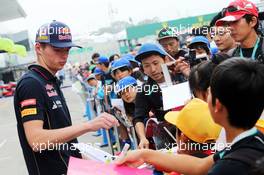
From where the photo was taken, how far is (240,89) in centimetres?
144

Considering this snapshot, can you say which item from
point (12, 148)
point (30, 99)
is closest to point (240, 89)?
point (30, 99)

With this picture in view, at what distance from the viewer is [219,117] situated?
1551 millimetres

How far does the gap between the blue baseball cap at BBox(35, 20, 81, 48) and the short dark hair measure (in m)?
1.11

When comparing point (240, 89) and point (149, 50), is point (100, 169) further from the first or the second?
point (149, 50)

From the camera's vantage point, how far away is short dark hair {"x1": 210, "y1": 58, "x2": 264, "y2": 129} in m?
1.44

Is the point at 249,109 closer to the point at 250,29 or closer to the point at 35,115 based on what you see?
the point at 35,115

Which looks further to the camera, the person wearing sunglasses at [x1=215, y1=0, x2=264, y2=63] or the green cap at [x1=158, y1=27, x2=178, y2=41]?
the green cap at [x1=158, y1=27, x2=178, y2=41]

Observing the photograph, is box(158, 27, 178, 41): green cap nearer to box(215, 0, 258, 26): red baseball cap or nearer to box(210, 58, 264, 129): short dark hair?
box(215, 0, 258, 26): red baseball cap

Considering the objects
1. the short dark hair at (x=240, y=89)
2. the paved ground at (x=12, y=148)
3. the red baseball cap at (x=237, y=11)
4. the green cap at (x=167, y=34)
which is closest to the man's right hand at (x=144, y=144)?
the red baseball cap at (x=237, y=11)

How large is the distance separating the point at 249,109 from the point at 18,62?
32.3m

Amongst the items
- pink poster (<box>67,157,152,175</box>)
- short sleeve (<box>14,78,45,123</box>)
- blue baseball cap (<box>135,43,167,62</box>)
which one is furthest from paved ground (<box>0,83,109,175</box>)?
pink poster (<box>67,157,152,175</box>)

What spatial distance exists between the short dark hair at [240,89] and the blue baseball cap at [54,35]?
3.63ft

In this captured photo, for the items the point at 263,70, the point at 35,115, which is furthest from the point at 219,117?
the point at 35,115

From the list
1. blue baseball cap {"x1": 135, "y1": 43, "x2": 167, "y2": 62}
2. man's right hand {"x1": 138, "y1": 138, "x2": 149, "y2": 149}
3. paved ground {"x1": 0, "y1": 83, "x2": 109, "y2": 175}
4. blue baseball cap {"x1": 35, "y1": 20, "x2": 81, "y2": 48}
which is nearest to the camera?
blue baseball cap {"x1": 35, "y1": 20, "x2": 81, "y2": 48}
